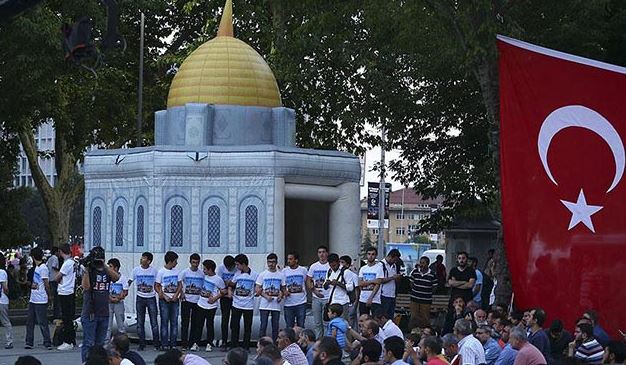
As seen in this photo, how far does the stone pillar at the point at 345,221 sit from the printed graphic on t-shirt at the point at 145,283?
4.49 metres

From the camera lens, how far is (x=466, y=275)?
22.9m

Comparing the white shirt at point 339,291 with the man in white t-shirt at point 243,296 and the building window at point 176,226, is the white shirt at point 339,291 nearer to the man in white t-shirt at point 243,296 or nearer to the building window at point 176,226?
the man in white t-shirt at point 243,296

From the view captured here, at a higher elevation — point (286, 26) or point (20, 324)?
point (286, 26)

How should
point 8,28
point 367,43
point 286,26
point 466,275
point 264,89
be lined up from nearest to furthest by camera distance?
point 466,275
point 264,89
point 8,28
point 367,43
point 286,26

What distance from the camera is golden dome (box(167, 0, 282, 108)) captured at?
25.5 m

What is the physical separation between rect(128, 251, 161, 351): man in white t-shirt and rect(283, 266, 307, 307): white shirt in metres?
2.25

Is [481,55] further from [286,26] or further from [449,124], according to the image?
[286,26]

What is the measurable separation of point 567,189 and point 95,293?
278 inches

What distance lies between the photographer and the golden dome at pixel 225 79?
2545 cm

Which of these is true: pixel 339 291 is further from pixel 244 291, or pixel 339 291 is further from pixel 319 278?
pixel 244 291

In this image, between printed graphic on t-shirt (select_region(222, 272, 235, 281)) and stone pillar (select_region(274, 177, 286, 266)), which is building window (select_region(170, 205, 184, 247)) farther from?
stone pillar (select_region(274, 177, 286, 266))

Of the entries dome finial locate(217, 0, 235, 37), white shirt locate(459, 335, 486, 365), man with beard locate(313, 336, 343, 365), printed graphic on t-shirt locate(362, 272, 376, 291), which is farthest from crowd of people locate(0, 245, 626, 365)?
dome finial locate(217, 0, 235, 37)

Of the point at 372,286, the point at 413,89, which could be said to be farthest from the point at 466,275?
the point at 413,89

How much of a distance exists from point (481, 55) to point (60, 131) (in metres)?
19.6
